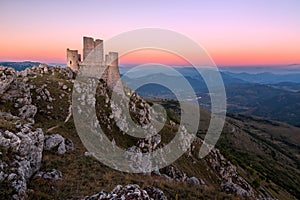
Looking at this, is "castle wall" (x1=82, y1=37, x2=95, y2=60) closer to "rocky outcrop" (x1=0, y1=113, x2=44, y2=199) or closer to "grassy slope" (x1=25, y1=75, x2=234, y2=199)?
"grassy slope" (x1=25, y1=75, x2=234, y2=199)

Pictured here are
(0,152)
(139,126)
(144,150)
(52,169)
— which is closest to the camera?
(0,152)

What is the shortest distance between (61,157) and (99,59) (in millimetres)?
48988

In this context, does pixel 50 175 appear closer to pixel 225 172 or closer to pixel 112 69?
pixel 112 69

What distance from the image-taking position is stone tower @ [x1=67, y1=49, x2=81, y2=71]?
70.8 meters

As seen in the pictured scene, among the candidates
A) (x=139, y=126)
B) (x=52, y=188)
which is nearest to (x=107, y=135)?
(x=139, y=126)

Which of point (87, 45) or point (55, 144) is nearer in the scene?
point (55, 144)

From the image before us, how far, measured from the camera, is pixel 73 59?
71.4 metres

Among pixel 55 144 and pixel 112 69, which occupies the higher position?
pixel 112 69

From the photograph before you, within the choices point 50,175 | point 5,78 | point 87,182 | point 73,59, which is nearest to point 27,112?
point 5,78

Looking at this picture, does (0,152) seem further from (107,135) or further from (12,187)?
(107,135)

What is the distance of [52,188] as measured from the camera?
17312 mm

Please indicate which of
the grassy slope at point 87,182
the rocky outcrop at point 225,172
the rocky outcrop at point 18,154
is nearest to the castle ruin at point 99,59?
the rocky outcrop at point 225,172

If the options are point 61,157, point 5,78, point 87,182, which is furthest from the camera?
point 5,78

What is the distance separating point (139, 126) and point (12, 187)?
4814cm
